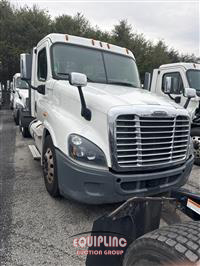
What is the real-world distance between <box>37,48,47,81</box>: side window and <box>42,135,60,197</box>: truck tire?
4.21ft

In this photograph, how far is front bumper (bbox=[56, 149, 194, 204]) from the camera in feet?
8.79

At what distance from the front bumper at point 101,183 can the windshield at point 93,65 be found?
159 centimetres

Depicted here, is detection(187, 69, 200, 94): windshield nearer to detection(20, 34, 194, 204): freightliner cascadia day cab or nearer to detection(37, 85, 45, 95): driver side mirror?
detection(20, 34, 194, 204): freightliner cascadia day cab

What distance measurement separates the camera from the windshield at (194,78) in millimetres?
6517

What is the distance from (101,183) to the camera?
106 inches

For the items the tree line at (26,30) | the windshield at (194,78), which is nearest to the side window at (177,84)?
the windshield at (194,78)

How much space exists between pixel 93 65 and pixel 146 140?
1.88 meters

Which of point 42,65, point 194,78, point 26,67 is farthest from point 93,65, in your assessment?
point 194,78

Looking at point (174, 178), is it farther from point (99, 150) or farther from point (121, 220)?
point (121, 220)

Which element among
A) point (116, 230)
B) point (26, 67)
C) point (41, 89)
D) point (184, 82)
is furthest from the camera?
point (184, 82)

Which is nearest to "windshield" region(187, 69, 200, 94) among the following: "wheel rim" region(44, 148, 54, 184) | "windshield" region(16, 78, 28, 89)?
"wheel rim" region(44, 148, 54, 184)

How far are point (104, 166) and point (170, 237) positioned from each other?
119 cm

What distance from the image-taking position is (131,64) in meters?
4.65

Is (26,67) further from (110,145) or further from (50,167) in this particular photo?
(110,145)
